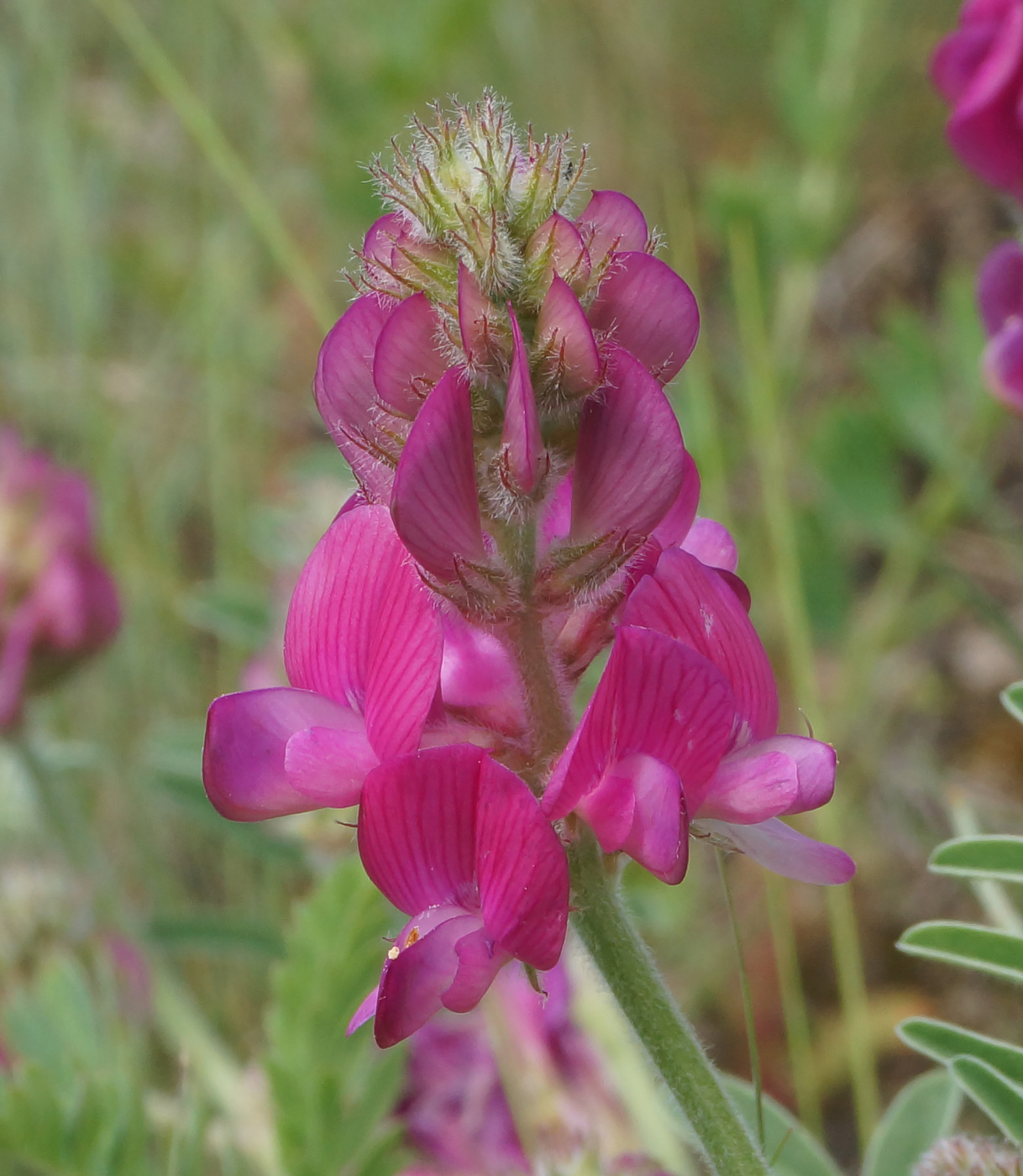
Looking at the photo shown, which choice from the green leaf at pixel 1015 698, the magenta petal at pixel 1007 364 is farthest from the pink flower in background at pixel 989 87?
the green leaf at pixel 1015 698

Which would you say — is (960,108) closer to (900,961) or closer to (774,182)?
(774,182)

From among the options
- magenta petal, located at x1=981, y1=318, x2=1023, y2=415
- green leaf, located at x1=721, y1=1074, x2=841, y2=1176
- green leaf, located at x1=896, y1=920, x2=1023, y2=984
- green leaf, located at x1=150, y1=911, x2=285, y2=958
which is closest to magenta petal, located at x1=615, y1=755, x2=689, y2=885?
green leaf, located at x1=896, y1=920, x2=1023, y2=984

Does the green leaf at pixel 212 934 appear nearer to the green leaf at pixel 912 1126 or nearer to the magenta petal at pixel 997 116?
the green leaf at pixel 912 1126

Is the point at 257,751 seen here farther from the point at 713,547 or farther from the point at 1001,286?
the point at 1001,286

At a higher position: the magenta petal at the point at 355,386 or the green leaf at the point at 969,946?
the magenta petal at the point at 355,386

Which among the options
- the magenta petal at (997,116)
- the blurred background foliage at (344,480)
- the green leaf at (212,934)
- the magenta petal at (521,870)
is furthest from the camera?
the green leaf at (212,934)

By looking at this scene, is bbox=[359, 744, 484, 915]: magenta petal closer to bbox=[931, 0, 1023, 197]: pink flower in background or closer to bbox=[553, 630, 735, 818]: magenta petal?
bbox=[553, 630, 735, 818]: magenta petal
